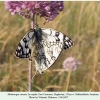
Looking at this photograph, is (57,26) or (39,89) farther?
(57,26)

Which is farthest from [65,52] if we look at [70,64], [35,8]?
[35,8]

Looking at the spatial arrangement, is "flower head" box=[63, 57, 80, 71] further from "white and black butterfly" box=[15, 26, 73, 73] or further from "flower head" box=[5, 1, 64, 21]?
"flower head" box=[5, 1, 64, 21]

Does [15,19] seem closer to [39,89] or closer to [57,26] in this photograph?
[57,26]

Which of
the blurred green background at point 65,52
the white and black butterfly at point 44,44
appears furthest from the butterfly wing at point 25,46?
the blurred green background at point 65,52

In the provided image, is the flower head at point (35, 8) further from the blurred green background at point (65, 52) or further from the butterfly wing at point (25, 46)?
the blurred green background at point (65, 52)

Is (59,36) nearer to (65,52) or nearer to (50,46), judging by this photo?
(50,46)

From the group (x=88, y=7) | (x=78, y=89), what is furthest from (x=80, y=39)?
(x=78, y=89)

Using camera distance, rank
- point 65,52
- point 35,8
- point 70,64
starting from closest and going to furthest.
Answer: point 35,8
point 70,64
point 65,52
